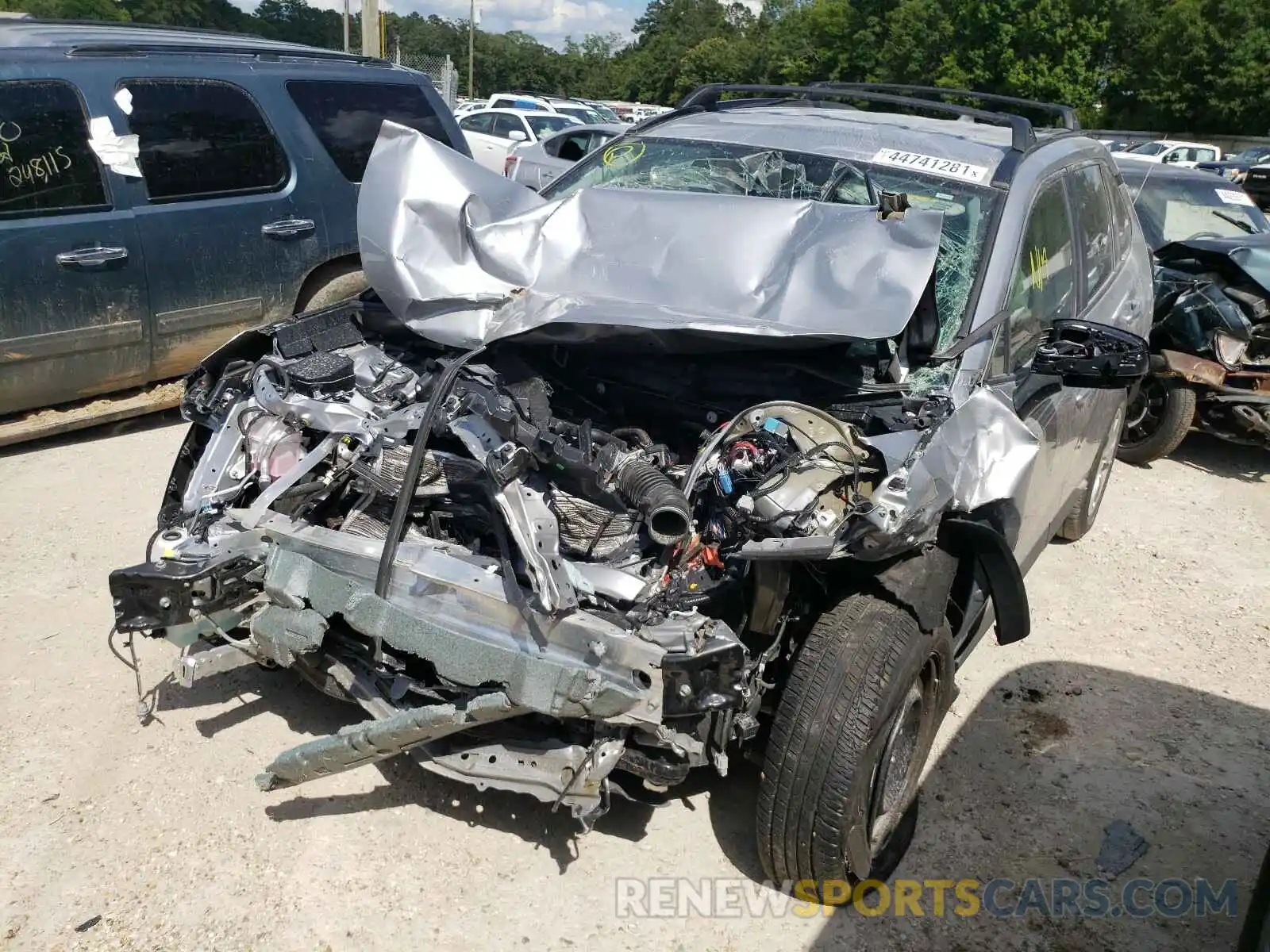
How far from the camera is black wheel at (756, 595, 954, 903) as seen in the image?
2.54 metres

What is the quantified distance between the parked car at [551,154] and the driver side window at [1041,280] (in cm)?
185

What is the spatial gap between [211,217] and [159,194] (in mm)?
275

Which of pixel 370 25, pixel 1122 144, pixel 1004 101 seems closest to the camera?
pixel 1004 101

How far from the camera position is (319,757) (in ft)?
8.69

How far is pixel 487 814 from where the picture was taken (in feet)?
9.92

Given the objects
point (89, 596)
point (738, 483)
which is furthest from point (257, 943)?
point (89, 596)

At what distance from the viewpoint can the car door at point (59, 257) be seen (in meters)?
4.84

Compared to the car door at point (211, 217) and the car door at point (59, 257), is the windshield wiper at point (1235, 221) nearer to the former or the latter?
the car door at point (211, 217)

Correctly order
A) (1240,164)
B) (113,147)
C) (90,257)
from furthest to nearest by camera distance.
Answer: (1240,164) < (113,147) < (90,257)

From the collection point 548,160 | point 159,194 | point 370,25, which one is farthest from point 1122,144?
point 159,194

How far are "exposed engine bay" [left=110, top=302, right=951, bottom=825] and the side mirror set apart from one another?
523 mm

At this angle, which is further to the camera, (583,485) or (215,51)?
(215,51)

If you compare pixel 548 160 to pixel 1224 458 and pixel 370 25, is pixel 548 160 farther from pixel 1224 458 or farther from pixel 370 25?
pixel 370 25

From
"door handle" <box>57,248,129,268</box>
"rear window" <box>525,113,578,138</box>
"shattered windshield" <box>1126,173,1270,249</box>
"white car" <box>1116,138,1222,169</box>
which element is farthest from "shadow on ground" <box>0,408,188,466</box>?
"white car" <box>1116,138,1222,169</box>
